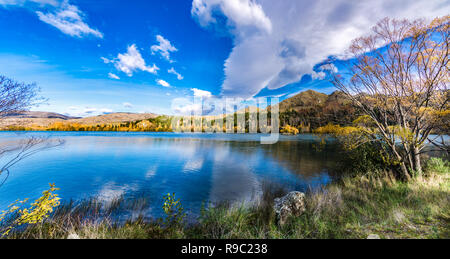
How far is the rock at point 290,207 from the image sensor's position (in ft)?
19.2

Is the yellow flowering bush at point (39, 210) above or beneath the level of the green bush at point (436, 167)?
above

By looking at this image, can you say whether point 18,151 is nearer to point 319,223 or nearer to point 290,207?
point 290,207

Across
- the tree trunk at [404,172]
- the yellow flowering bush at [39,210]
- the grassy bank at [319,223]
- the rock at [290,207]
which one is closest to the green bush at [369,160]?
the tree trunk at [404,172]

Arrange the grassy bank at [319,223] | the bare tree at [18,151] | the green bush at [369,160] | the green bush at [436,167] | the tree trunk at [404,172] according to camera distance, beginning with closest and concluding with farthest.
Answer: the grassy bank at [319,223]
the bare tree at [18,151]
the tree trunk at [404,172]
the green bush at [436,167]
the green bush at [369,160]

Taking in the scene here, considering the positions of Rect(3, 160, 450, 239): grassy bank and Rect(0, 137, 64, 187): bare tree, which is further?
Rect(0, 137, 64, 187): bare tree

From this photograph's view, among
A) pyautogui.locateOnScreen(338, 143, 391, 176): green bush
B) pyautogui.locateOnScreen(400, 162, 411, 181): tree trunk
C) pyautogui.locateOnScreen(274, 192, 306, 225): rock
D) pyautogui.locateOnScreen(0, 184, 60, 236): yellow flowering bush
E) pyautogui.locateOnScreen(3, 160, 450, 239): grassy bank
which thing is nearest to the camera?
pyautogui.locateOnScreen(0, 184, 60, 236): yellow flowering bush

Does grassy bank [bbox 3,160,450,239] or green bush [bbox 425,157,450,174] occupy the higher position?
green bush [bbox 425,157,450,174]

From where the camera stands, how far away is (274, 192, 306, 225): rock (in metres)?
5.86

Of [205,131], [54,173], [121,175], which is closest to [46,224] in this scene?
[121,175]

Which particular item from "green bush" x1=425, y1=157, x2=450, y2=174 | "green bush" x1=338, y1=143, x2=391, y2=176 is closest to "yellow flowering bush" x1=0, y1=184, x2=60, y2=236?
"green bush" x1=338, y1=143, x2=391, y2=176

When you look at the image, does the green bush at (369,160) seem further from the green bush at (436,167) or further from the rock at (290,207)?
the rock at (290,207)

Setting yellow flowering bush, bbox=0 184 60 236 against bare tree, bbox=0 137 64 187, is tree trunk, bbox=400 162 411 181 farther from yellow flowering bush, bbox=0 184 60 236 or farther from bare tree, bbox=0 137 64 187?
bare tree, bbox=0 137 64 187

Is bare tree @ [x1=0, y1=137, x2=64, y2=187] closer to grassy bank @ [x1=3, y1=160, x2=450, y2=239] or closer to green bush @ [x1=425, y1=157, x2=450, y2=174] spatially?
grassy bank @ [x1=3, y1=160, x2=450, y2=239]

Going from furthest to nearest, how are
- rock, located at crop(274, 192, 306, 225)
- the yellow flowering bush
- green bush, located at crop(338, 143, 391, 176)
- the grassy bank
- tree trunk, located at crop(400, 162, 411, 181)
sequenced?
green bush, located at crop(338, 143, 391, 176)
tree trunk, located at crop(400, 162, 411, 181)
rock, located at crop(274, 192, 306, 225)
the grassy bank
the yellow flowering bush
